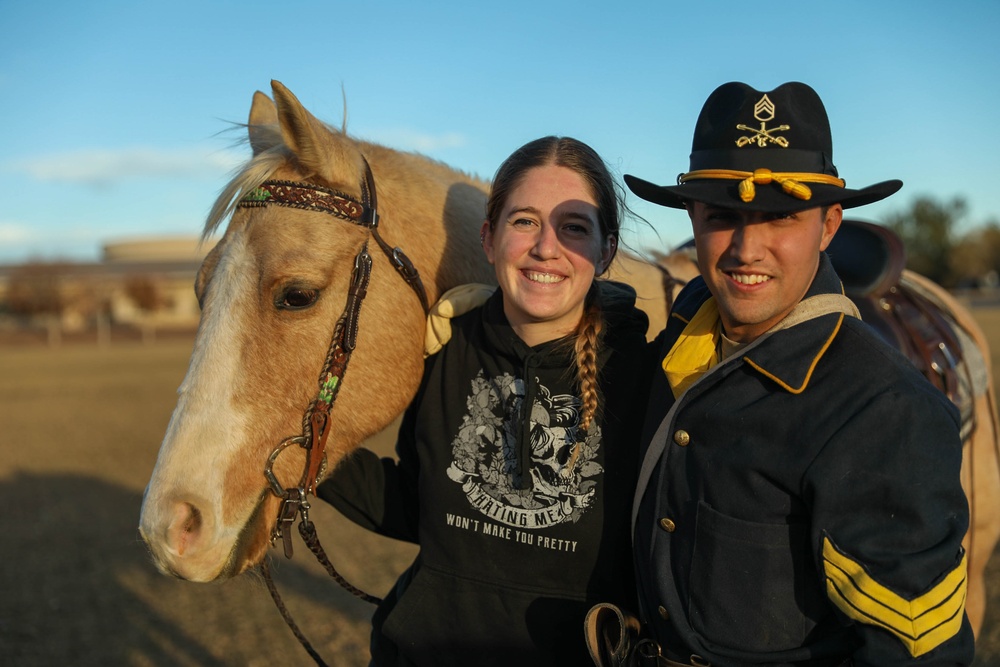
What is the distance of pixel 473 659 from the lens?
6.41 ft

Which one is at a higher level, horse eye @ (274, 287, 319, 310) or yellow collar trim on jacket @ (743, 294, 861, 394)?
yellow collar trim on jacket @ (743, 294, 861, 394)

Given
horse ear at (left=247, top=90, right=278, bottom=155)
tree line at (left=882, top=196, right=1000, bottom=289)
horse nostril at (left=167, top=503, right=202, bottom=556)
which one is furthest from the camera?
tree line at (left=882, top=196, right=1000, bottom=289)

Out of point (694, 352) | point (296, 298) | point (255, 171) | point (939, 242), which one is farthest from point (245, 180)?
point (939, 242)

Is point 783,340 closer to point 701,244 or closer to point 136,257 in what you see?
point 701,244

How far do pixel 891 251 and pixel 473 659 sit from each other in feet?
8.01

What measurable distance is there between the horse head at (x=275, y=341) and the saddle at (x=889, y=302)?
185cm

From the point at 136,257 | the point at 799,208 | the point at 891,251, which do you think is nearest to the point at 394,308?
the point at 799,208

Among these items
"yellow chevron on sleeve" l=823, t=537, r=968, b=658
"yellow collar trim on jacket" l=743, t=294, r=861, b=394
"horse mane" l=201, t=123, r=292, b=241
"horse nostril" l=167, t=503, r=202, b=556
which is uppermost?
"horse mane" l=201, t=123, r=292, b=241

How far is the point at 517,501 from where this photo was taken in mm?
1969

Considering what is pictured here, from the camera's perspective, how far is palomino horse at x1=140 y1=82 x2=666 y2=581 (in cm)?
195

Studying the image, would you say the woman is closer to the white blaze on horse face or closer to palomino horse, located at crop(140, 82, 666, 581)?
palomino horse, located at crop(140, 82, 666, 581)

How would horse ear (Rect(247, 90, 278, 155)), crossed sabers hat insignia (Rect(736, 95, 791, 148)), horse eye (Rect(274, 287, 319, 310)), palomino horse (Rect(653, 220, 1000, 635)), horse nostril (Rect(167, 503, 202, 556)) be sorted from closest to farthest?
1. crossed sabers hat insignia (Rect(736, 95, 791, 148))
2. horse nostril (Rect(167, 503, 202, 556))
3. horse eye (Rect(274, 287, 319, 310))
4. horse ear (Rect(247, 90, 278, 155))
5. palomino horse (Rect(653, 220, 1000, 635))

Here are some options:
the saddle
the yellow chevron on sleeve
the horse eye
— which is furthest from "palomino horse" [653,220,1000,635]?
the yellow chevron on sleeve

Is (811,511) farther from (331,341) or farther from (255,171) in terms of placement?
(255,171)
